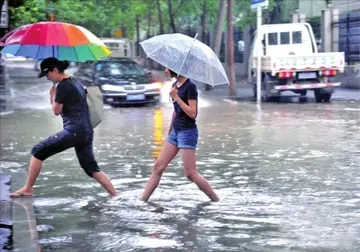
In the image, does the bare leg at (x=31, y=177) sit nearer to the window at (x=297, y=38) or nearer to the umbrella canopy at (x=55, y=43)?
the umbrella canopy at (x=55, y=43)

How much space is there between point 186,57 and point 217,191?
2068 millimetres

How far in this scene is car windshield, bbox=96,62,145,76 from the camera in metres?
23.7

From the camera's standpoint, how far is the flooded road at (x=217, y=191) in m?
6.71

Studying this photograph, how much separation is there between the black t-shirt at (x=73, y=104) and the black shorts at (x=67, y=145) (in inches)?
2.8

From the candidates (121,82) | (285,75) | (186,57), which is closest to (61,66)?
(186,57)

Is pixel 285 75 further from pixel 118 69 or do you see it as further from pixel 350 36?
pixel 350 36

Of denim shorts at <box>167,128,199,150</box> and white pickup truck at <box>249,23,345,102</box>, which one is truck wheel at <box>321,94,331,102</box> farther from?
denim shorts at <box>167,128,199,150</box>

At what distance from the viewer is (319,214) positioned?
302 inches

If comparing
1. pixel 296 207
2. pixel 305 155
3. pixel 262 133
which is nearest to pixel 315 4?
pixel 262 133

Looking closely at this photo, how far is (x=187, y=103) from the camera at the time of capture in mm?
7719

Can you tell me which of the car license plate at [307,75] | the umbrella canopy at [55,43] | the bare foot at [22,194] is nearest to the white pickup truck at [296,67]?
the car license plate at [307,75]

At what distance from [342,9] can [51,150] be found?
95.1 ft

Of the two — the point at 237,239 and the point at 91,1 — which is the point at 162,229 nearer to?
the point at 237,239

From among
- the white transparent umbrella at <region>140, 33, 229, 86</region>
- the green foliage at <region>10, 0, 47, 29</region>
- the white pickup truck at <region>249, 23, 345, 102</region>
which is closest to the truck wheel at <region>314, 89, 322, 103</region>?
the white pickup truck at <region>249, 23, 345, 102</region>
